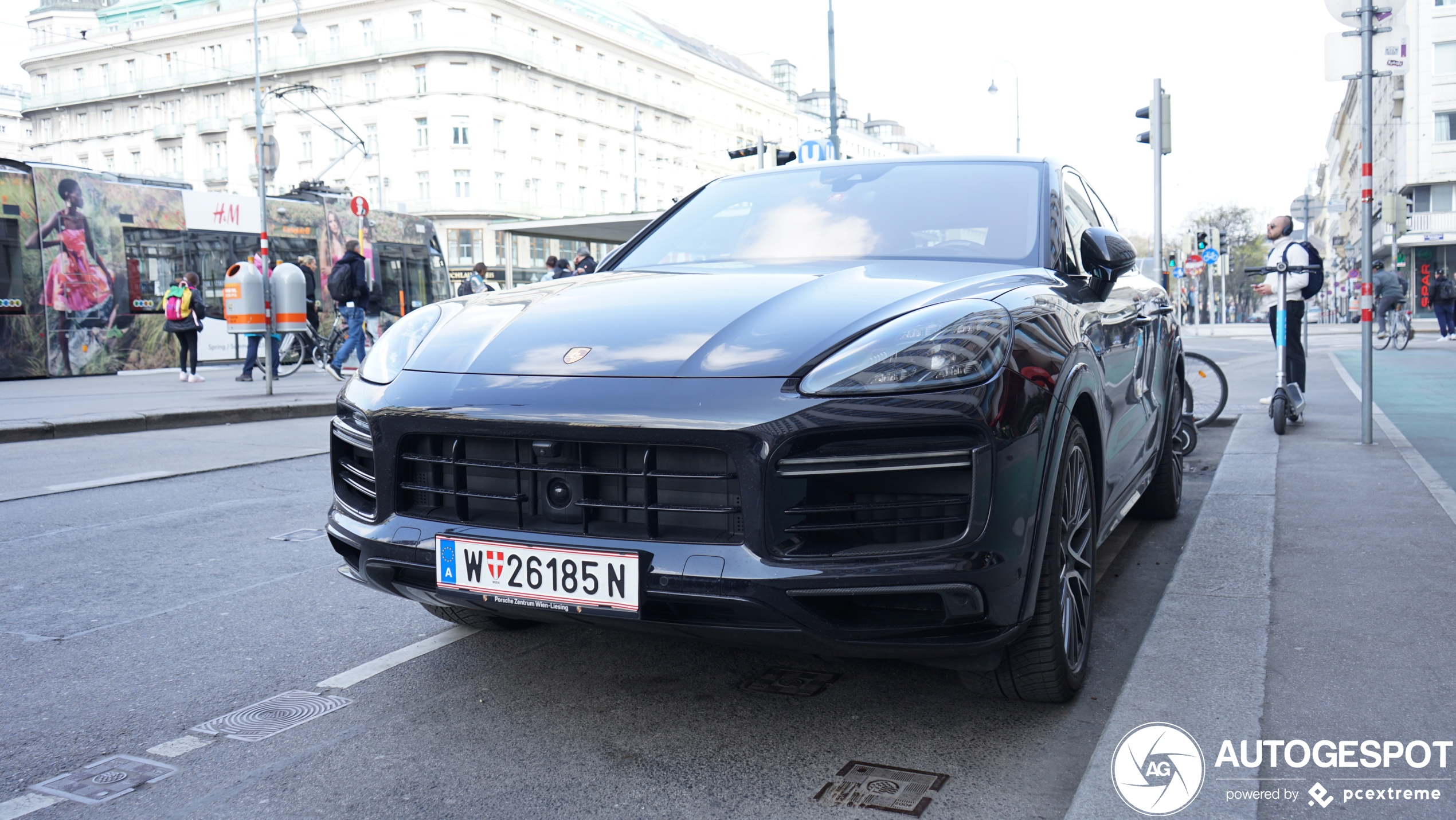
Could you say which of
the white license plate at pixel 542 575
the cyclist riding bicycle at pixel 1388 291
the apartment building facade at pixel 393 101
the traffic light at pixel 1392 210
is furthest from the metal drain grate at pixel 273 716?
the apartment building facade at pixel 393 101

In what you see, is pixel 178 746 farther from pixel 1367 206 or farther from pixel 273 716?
pixel 1367 206

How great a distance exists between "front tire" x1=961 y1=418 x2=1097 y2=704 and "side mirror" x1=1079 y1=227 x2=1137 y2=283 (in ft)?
2.31

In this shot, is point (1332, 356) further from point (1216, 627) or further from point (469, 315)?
point (469, 315)

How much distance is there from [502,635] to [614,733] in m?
0.91

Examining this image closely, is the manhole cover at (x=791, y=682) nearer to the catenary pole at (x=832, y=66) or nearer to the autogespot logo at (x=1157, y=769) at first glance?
the autogespot logo at (x=1157, y=769)

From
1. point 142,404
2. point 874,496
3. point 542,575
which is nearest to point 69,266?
point 142,404

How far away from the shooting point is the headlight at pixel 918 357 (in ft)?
7.97

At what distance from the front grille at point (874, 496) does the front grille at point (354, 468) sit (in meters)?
1.07

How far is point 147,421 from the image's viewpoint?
416 inches

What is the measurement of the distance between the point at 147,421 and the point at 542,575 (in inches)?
371

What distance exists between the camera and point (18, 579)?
14.6 feet

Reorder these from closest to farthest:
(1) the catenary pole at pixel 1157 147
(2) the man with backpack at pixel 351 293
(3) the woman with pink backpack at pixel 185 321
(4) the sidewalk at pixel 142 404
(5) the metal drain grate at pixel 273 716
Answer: (5) the metal drain grate at pixel 273 716
(4) the sidewalk at pixel 142 404
(1) the catenary pole at pixel 1157 147
(2) the man with backpack at pixel 351 293
(3) the woman with pink backpack at pixel 185 321

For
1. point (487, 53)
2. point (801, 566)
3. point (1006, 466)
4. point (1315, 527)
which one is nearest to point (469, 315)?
point (801, 566)

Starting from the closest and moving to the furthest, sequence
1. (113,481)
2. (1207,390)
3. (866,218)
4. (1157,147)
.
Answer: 1. (866,218)
2. (113,481)
3. (1207,390)
4. (1157,147)
